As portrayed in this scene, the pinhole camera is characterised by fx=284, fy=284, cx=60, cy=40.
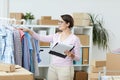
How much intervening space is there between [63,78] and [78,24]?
190 centimetres

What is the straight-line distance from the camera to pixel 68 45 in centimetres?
339

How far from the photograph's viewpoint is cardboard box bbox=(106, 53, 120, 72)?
335 cm

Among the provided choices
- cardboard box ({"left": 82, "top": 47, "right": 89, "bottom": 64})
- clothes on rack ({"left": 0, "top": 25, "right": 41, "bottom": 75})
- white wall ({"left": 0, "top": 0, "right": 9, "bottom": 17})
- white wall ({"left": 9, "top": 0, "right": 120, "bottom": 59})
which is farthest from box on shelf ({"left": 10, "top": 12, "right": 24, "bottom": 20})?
clothes on rack ({"left": 0, "top": 25, "right": 41, "bottom": 75})

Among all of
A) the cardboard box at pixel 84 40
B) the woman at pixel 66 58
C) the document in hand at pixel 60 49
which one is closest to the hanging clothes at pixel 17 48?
the woman at pixel 66 58

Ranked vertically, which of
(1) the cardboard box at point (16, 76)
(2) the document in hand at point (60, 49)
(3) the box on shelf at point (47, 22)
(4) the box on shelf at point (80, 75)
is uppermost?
(3) the box on shelf at point (47, 22)

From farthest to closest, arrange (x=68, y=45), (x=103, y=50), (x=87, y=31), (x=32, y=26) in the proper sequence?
(x=103, y=50), (x=87, y=31), (x=32, y=26), (x=68, y=45)

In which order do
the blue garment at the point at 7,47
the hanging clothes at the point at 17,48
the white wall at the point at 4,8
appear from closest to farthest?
the blue garment at the point at 7,47 → the hanging clothes at the point at 17,48 → the white wall at the point at 4,8

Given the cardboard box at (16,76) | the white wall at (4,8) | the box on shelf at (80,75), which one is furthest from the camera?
the box on shelf at (80,75)

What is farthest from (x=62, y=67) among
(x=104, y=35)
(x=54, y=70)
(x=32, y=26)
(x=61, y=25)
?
(x=104, y=35)

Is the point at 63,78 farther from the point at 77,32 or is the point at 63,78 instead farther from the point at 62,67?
the point at 77,32

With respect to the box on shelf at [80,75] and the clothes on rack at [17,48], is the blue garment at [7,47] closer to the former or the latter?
the clothes on rack at [17,48]

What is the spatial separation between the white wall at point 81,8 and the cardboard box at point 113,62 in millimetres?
2343

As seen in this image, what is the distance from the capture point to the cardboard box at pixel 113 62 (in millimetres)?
3354

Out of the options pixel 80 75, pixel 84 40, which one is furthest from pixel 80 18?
pixel 80 75
